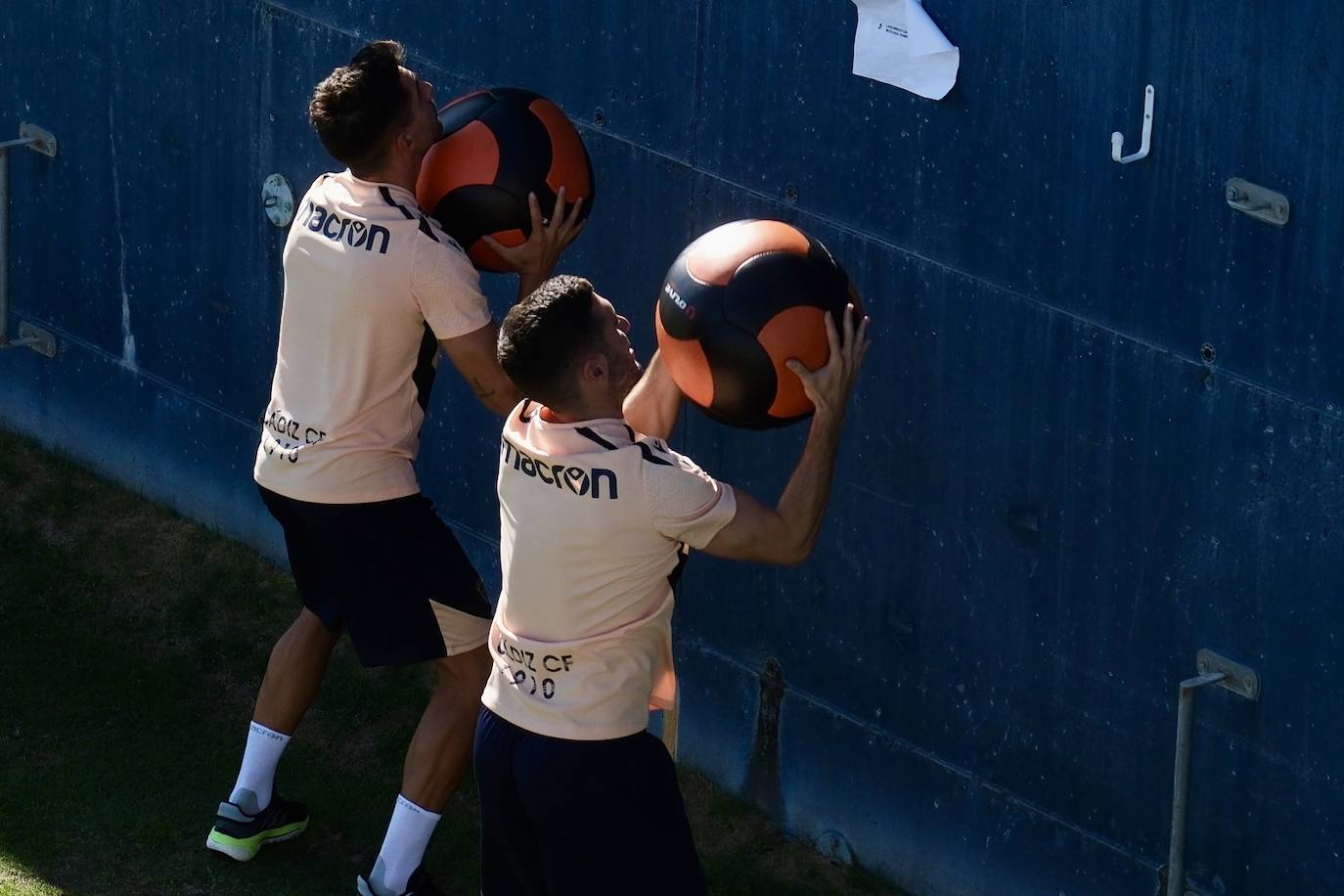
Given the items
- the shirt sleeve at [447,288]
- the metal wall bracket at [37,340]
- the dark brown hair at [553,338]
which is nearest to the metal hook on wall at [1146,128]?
the dark brown hair at [553,338]

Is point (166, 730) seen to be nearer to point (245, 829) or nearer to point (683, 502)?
point (245, 829)

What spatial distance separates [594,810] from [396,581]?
1298 millimetres

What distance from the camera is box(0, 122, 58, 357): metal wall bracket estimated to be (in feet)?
25.6

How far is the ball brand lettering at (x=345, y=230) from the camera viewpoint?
205 inches

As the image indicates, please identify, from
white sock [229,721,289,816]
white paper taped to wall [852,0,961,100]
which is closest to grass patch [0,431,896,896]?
white sock [229,721,289,816]

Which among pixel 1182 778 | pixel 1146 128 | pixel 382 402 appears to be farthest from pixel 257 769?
pixel 1146 128

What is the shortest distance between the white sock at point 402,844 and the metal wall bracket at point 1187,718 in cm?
189

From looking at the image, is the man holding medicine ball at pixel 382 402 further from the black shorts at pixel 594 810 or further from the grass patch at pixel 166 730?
the black shorts at pixel 594 810

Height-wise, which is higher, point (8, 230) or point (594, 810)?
point (594, 810)

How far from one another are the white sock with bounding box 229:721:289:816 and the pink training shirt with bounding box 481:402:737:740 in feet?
5.04

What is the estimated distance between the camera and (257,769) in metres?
5.93

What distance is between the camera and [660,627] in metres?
4.57

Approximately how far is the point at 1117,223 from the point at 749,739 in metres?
2.04

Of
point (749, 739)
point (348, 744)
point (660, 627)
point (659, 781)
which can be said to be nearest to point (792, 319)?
point (660, 627)
